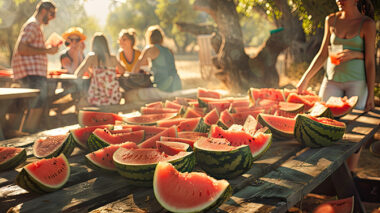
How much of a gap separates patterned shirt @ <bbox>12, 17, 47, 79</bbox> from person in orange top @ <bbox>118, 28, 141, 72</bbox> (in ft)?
6.32

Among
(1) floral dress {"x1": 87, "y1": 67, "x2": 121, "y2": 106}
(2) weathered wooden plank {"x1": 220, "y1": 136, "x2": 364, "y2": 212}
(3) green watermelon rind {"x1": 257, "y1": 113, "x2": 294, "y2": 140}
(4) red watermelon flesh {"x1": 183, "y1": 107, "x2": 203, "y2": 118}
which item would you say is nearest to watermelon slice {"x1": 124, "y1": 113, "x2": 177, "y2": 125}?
(4) red watermelon flesh {"x1": 183, "y1": 107, "x2": 203, "y2": 118}

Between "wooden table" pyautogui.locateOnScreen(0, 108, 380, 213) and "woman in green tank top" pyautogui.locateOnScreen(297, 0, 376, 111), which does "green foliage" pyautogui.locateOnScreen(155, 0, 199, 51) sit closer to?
"woman in green tank top" pyautogui.locateOnScreen(297, 0, 376, 111)

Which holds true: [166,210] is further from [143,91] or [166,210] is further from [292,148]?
[143,91]

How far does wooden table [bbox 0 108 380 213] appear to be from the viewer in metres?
1.59

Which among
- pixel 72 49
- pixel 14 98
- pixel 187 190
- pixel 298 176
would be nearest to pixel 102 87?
pixel 14 98

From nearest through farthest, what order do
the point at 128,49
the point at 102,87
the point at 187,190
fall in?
the point at 187,190 < the point at 102,87 < the point at 128,49

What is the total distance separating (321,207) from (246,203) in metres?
1.61

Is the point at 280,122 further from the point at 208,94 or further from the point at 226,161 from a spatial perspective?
the point at 208,94

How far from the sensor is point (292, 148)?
253 centimetres

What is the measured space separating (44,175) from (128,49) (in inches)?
243

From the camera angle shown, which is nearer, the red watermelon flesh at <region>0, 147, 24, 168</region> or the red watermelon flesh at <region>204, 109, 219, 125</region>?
the red watermelon flesh at <region>0, 147, 24, 168</region>

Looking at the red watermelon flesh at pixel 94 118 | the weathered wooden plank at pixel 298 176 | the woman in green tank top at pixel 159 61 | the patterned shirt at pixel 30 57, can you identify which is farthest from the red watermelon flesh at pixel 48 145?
the woman in green tank top at pixel 159 61

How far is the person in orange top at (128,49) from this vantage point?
7551mm

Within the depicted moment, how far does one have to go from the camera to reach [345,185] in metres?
3.08
